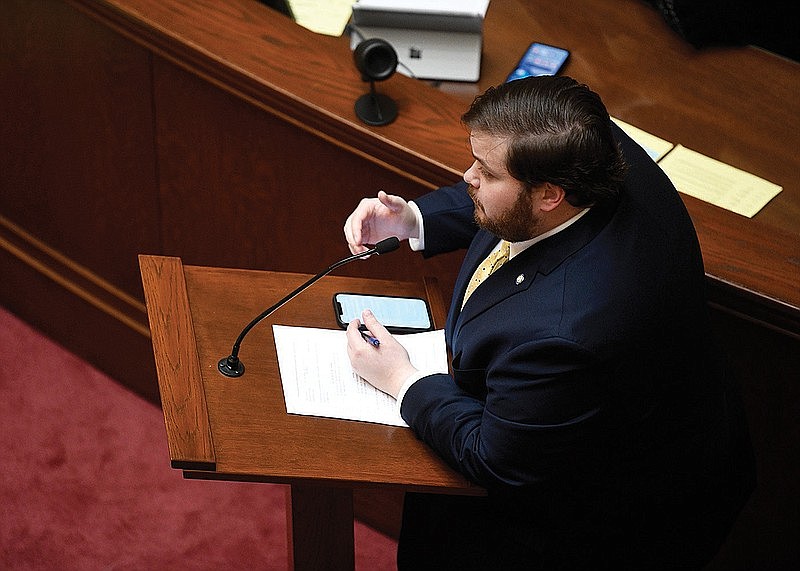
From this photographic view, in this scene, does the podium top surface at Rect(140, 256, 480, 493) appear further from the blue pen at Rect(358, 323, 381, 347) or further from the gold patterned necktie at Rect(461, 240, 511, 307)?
the gold patterned necktie at Rect(461, 240, 511, 307)

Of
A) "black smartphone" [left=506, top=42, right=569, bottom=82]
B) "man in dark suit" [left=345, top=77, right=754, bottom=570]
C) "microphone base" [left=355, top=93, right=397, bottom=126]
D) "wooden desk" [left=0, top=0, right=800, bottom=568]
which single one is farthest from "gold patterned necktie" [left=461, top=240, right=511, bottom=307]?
"black smartphone" [left=506, top=42, right=569, bottom=82]

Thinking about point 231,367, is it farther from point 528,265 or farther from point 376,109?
point 376,109

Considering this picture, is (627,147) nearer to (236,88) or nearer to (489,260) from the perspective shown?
(489,260)

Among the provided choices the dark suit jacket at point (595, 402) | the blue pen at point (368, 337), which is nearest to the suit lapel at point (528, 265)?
the dark suit jacket at point (595, 402)

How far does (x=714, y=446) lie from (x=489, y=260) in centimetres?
42

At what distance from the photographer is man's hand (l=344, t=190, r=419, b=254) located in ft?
5.99

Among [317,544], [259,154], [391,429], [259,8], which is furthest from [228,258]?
[391,429]

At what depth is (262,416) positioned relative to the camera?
158cm

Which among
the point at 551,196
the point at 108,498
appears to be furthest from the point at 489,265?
the point at 108,498

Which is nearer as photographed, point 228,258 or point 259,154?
point 259,154

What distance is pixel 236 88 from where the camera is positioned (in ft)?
7.27

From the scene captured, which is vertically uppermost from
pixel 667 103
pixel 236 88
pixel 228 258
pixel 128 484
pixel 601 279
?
pixel 601 279

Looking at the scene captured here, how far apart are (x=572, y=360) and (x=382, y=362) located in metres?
0.29

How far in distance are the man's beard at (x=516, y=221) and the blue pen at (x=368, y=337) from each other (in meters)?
0.24
